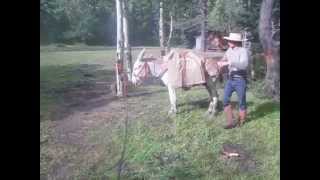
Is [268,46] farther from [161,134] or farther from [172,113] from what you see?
[161,134]

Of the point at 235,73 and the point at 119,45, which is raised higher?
the point at 119,45

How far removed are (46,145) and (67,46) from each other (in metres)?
0.55

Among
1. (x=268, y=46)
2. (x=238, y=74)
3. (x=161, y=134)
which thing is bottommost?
(x=161, y=134)

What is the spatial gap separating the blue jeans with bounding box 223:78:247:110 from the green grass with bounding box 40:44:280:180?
35 mm

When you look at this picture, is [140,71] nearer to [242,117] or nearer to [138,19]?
[138,19]

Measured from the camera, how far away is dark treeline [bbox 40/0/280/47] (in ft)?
9.76

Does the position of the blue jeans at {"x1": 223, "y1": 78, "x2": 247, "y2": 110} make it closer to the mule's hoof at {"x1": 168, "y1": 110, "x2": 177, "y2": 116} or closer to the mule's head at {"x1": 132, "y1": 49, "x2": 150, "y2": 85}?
the mule's hoof at {"x1": 168, "y1": 110, "x2": 177, "y2": 116}

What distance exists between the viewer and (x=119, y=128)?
303 cm

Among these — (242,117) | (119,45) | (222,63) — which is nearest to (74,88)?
(119,45)

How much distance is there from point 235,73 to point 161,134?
53cm

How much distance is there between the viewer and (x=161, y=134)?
9.95 ft

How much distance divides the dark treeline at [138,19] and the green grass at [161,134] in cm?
10

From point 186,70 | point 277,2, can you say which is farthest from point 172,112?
point 277,2

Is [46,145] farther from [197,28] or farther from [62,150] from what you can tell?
[197,28]
